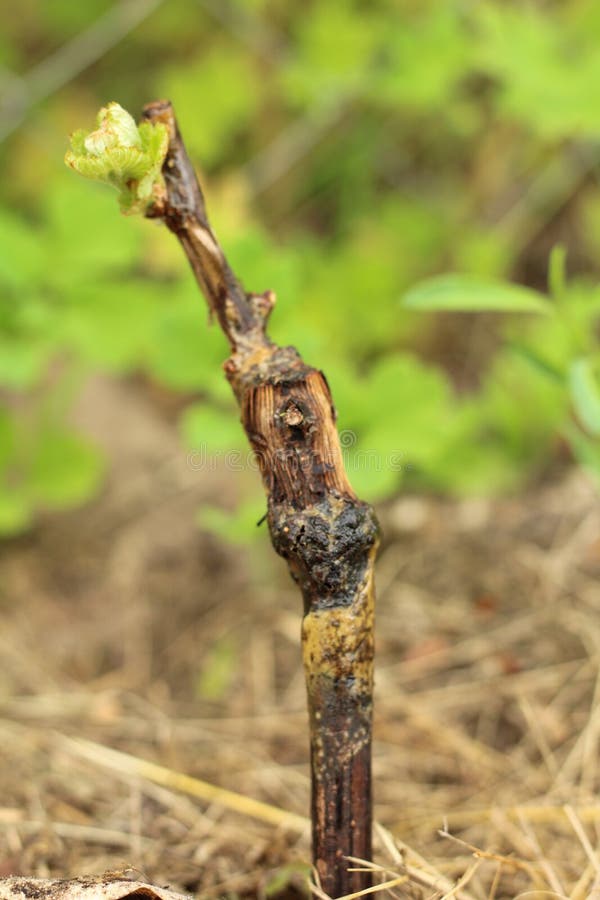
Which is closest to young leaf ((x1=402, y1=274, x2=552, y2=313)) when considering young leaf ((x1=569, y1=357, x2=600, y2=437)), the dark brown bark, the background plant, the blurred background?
the blurred background

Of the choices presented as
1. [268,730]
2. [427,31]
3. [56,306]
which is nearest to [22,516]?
[56,306]

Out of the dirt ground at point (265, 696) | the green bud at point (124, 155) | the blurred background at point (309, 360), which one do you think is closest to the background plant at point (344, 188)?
the blurred background at point (309, 360)

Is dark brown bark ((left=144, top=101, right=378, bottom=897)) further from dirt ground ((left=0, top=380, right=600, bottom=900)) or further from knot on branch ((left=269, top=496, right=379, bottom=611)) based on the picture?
dirt ground ((left=0, top=380, right=600, bottom=900))

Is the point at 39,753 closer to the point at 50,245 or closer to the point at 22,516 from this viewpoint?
the point at 22,516

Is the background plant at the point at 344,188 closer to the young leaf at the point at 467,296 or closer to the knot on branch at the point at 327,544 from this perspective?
the young leaf at the point at 467,296

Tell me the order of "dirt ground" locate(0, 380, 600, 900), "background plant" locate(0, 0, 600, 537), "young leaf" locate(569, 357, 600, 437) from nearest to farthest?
"dirt ground" locate(0, 380, 600, 900) < "young leaf" locate(569, 357, 600, 437) < "background plant" locate(0, 0, 600, 537)

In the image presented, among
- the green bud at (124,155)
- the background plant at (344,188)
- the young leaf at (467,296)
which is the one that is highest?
the background plant at (344,188)
